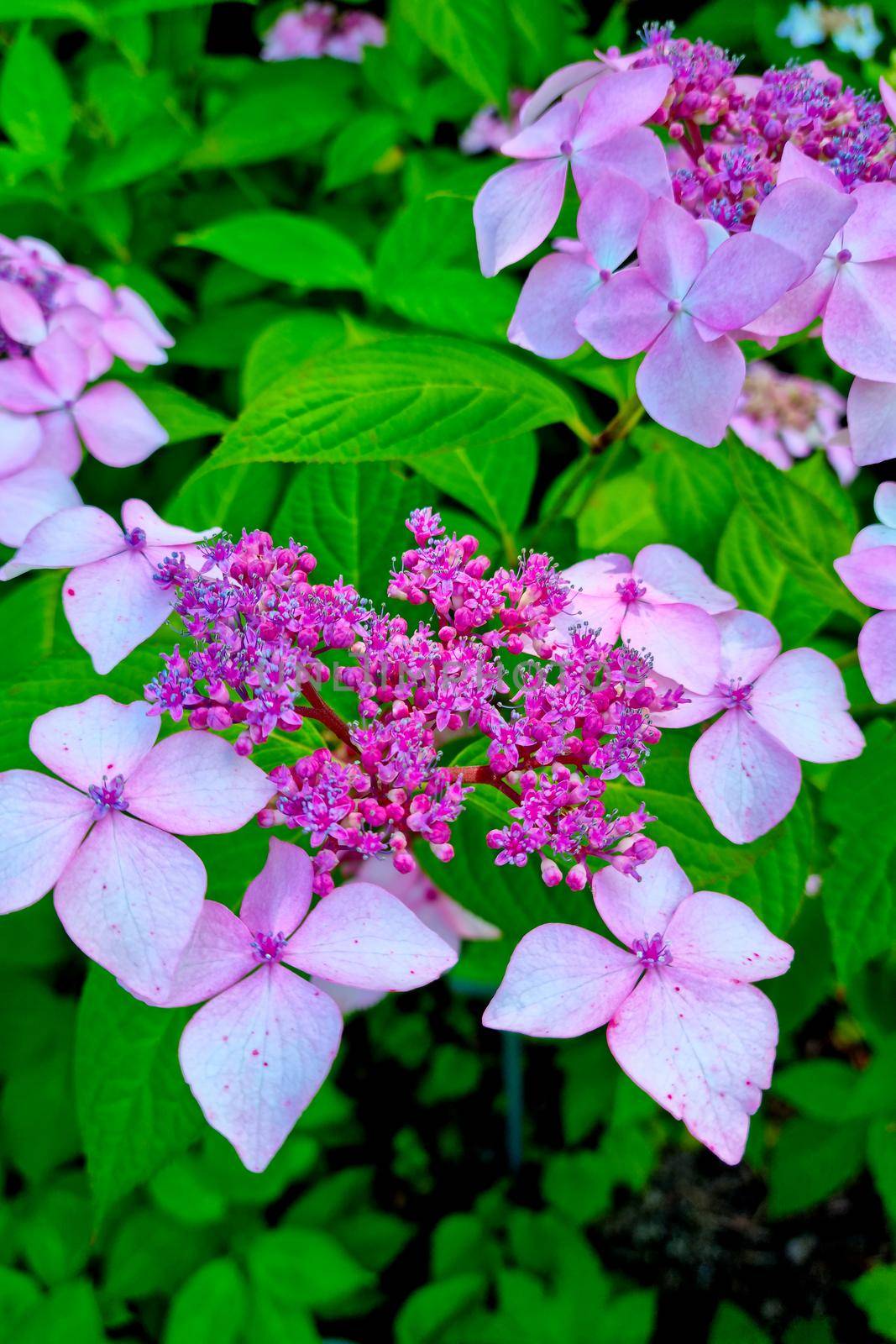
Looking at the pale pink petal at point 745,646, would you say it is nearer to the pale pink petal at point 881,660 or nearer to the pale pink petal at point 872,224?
the pale pink petal at point 881,660

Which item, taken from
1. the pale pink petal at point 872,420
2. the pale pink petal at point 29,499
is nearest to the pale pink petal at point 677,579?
the pale pink petal at point 872,420

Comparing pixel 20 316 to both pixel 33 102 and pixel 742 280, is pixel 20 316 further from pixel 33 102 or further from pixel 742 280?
Answer: pixel 742 280

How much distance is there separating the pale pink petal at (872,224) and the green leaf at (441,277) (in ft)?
1.37

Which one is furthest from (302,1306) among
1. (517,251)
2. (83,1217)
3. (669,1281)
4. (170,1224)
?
(517,251)

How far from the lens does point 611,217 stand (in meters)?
0.69

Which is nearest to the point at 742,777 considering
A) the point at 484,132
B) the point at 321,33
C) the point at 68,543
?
the point at 68,543

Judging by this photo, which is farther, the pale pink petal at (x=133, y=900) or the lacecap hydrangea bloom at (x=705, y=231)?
the lacecap hydrangea bloom at (x=705, y=231)

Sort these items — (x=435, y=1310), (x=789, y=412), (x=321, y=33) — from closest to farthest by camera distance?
(x=435, y=1310)
(x=789, y=412)
(x=321, y=33)

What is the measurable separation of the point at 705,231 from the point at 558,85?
0.24 m

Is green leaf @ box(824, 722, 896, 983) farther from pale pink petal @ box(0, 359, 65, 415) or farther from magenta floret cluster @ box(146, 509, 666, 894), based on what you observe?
pale pink petal @ box(0, 359, 65, 415)

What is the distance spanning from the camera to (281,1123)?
517 mm

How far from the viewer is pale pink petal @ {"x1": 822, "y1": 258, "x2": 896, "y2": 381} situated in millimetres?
693

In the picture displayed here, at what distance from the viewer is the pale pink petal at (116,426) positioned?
968 mm

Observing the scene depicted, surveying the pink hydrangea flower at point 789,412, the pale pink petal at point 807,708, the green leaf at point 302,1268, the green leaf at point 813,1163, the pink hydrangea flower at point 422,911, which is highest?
the pale pink petal at point 807,708
